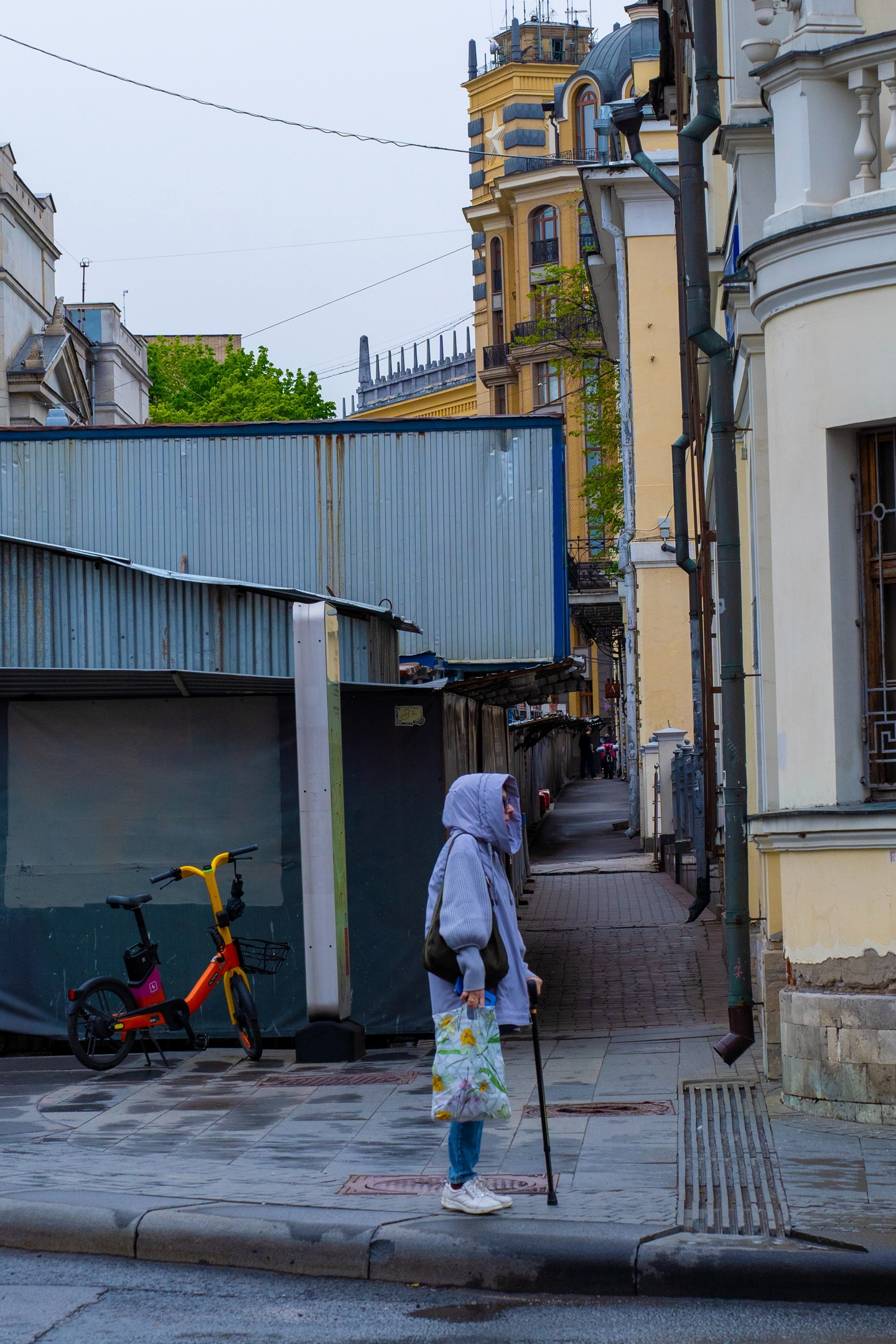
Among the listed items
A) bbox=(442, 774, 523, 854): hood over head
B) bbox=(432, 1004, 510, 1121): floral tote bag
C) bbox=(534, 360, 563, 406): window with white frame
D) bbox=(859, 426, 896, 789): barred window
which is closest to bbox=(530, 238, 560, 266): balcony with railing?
bbox=(534, 360, 563, 406): window with white frame

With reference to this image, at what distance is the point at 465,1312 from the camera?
18.6 ft

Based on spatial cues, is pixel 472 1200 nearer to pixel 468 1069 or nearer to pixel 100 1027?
pixel 468 1069

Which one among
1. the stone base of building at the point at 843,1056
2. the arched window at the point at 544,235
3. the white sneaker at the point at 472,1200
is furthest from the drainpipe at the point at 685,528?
the arched window at the point at 544,235

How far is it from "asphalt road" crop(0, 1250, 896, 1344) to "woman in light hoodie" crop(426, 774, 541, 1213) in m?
0.58

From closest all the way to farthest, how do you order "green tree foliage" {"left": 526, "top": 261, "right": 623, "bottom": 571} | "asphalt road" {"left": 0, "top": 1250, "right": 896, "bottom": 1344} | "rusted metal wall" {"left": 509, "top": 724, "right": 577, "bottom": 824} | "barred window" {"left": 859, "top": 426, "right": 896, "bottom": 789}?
1. "asphalt road" {"left": 0, "top": 1250, "right": 896, "bottom": 1344}
2. "barred window" {"left": 859, "top": 426, "right": 896, "bottom": 789}
3. "rusted metal wall" {"left": 509, "top": 724, "right": 577, "bottom": 824}
4. "green tree foliage" {"left": 526, "top": 261, "right": 623, "bottom": 571}

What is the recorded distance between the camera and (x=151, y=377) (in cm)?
5112

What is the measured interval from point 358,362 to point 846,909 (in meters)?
99.5

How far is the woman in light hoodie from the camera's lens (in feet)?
21.2

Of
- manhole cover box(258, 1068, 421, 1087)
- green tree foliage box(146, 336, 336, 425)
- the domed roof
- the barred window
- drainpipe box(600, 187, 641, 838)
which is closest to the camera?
the barred window

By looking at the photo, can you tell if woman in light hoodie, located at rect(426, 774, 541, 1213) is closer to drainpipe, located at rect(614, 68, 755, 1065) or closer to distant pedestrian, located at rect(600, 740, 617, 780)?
drainpipe, located at rect(614, 68, 755, 1065)

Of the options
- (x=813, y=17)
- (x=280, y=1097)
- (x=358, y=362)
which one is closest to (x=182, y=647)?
(x=280, y=1097)

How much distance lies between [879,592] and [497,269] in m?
64.0

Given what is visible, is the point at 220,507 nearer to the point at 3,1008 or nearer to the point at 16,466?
the point at 16,466

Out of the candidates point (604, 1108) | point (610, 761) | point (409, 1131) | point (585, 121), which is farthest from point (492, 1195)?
point (585, 121)
